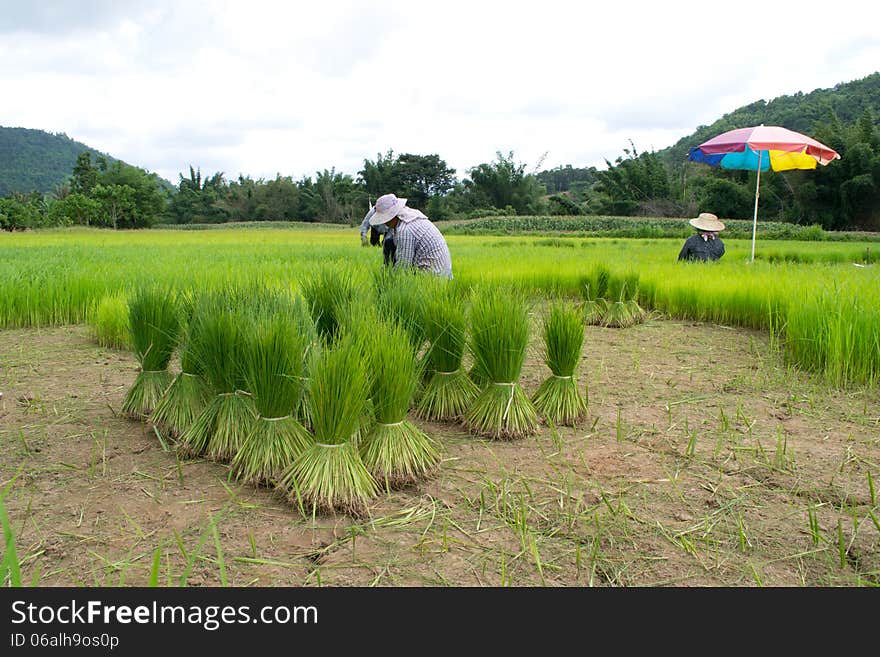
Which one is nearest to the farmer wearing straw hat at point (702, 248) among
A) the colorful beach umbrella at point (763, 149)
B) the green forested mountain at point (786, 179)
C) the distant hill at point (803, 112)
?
the colorful beach umbrella at point (763, 149)

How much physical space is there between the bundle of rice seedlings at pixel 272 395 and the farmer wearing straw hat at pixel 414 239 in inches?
99.0

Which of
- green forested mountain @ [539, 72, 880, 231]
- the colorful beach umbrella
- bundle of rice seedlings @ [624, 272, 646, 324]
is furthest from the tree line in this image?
bundle of rice seedlings @ [624, 272, 646, 324]

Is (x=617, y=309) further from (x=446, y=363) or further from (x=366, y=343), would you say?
(x=366, y=343)

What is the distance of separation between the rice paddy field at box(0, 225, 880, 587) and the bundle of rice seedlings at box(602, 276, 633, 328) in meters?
1.64

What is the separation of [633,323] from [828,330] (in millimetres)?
1960

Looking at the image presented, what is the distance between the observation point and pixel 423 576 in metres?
1.53

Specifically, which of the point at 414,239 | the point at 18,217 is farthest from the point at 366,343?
the point at 18,217

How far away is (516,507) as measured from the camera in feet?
6.28

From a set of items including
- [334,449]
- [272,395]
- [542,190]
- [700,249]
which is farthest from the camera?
[542,190]

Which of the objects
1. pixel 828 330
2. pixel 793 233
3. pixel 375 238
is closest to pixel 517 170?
pixel 793 233

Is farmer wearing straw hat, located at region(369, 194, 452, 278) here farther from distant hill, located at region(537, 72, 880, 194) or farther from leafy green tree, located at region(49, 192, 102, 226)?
leafy green tree, located at region(49, 192, 102, 226)

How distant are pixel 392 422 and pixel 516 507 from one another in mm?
511

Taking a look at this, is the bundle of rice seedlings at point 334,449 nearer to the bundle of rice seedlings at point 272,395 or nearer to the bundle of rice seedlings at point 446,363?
the bundle of rice seedlings at point 272,395

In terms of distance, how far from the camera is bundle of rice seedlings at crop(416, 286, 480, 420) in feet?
8.68
